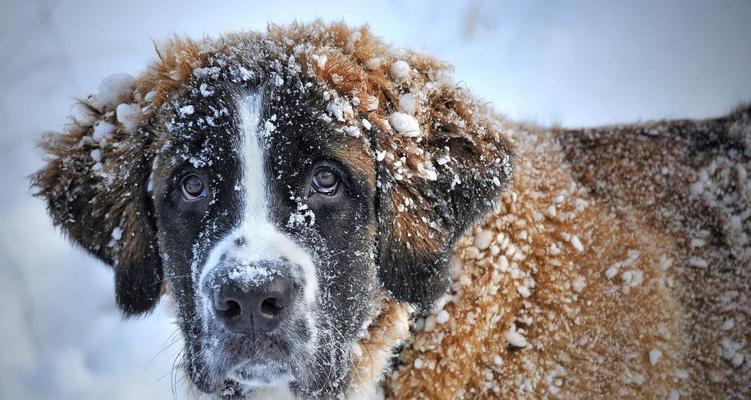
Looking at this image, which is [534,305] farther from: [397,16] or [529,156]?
[397,16]

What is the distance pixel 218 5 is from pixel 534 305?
441cm

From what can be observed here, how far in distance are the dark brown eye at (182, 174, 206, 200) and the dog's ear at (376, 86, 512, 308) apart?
2.23 ft

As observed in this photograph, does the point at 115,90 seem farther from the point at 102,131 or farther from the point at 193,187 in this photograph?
the point at 193,187

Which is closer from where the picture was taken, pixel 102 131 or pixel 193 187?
pixel 193 187

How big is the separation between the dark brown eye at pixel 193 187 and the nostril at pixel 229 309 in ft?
→ 1.64

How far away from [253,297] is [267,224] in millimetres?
306

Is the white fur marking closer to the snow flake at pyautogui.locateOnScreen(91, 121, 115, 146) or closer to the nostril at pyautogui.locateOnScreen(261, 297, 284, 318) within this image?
the nostril at pyautogui.locateOnScreen(261, 297, 284, 318)

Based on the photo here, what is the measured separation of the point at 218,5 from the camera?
5.72m

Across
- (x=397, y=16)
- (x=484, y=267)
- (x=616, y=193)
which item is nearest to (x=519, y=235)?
(x=484, y=267)

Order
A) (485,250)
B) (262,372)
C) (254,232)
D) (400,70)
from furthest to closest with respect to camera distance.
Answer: (485,250) < (400,70) < (262,372) < (254,232)

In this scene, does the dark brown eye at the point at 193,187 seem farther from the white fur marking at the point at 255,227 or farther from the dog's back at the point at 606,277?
the dog's back at the point at 606,277

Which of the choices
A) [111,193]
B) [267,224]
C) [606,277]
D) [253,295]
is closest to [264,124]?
[267,224]

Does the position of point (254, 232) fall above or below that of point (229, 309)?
above

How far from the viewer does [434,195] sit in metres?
2.46
